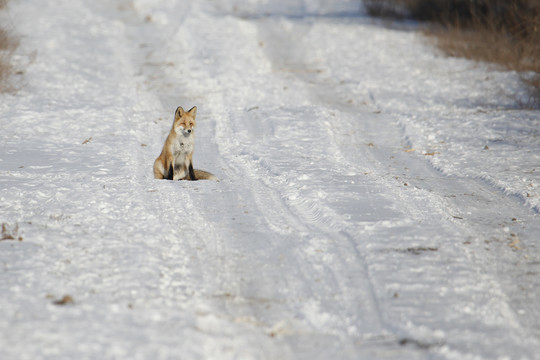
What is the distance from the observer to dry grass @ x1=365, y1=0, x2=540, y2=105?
13203mm

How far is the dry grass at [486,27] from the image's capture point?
13.2 meters

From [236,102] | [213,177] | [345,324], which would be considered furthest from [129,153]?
[345,324]

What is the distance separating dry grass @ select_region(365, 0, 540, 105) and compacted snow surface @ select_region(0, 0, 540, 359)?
2.59ft

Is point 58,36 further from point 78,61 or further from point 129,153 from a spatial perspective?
point 129,153

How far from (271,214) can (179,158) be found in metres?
2.05

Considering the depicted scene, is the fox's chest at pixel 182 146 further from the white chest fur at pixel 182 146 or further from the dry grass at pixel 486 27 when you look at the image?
the dry grass at pixel 486 27

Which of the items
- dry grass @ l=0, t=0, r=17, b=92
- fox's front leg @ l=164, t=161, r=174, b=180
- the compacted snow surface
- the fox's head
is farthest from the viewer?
dry grass @ l=0, t=0, r=17, b=92

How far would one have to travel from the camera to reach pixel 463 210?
6664mm

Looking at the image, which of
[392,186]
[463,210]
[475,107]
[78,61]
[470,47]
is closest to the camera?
[463,210]

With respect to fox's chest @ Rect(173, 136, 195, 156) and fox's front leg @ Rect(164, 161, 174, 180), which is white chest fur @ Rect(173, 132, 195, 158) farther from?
fox's front leg @ Rect(164, 161, 174, 180)

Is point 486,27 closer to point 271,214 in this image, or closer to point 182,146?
point 182,146

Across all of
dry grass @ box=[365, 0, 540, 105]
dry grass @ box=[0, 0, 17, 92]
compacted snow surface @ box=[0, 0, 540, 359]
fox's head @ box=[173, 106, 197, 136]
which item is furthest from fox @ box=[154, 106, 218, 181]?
dry grass @ box=[365, 0, 540, 105]

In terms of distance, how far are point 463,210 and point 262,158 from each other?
324 centimetres

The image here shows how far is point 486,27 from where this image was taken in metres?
17.5
